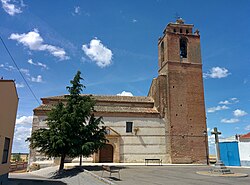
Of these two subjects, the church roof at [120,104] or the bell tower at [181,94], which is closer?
the bell tower at [181,94]

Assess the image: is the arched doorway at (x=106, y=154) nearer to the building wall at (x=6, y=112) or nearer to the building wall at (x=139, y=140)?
the building wall at (x=139, y=140)

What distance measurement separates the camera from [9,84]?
11.6 m

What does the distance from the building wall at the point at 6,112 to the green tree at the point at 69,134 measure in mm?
4015

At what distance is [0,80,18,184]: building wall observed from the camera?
426 inches

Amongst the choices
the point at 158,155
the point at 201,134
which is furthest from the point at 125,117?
the point at 201,134

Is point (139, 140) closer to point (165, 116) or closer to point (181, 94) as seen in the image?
point (165, 116)

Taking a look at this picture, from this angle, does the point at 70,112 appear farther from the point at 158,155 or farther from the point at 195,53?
the point at 195,53

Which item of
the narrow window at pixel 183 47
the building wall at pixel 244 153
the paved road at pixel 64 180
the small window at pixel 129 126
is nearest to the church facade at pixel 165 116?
the small window at pixel 129 126

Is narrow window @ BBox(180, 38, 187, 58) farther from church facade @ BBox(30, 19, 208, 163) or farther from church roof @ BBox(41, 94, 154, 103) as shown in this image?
church roof @ BBox(41, 94, 154, 103)

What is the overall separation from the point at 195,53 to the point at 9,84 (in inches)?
976

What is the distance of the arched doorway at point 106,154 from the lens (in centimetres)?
2586

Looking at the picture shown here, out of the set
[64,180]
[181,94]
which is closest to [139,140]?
[181,94]

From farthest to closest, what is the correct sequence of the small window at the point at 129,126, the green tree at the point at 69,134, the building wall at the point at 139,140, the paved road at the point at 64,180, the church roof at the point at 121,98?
the church roof at the point at 121,98 < the small window at the point at 129,126 < the building wall at the point at 139,140 < the green tree at the point at 69,134 < the paved road at the point at 64,180

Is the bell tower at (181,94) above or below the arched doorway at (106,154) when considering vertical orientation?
above
